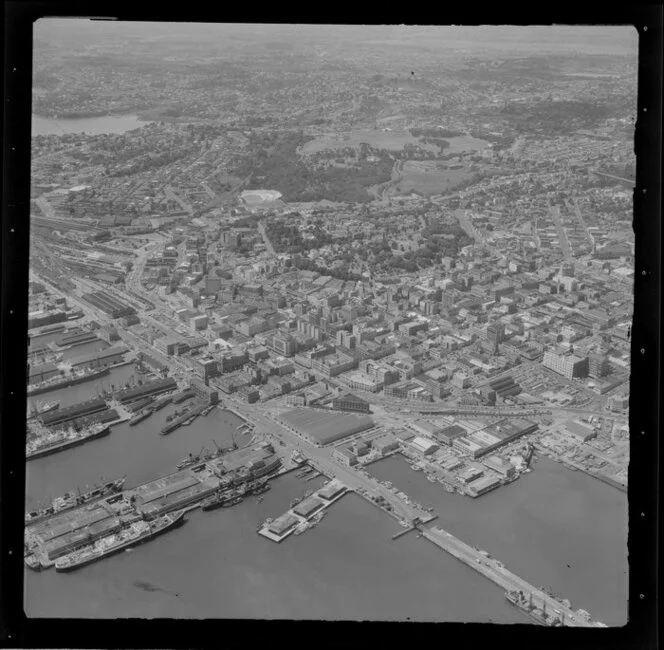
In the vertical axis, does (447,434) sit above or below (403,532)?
above

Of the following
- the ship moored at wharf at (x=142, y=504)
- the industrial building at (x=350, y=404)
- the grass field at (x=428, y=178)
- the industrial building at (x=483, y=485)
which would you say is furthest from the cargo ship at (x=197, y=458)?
the grass field at (x=428, y=178)

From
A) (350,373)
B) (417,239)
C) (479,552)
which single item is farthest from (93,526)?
(417,239)

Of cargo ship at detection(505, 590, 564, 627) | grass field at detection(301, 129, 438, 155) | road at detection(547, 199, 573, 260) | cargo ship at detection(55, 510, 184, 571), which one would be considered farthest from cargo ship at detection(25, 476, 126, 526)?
road at detection(547, 199, 573, 260)

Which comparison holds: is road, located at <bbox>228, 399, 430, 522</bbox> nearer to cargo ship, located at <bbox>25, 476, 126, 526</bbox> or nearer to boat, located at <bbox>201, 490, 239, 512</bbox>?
boat, located at <bbox>201, 490, 239, 512</bbox>

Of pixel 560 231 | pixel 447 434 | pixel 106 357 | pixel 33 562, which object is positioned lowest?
pixel 33 562

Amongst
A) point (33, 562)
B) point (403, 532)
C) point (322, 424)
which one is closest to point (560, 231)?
point (322, 424)

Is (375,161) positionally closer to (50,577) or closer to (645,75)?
(645,75)

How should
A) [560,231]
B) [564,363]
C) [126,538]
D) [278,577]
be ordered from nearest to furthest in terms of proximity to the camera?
[278,577], [126,538], [564,363], [560,231]

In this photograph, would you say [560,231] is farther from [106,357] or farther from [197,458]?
[106,357]
